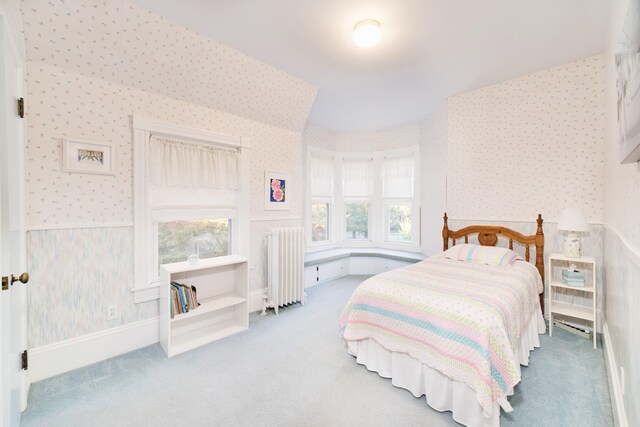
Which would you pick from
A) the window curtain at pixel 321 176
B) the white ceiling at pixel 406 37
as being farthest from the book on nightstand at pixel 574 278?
the window curtain at pixel 321 176

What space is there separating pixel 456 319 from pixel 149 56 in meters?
3.11

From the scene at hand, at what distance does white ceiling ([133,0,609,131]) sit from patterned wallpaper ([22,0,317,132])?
128 millimetres

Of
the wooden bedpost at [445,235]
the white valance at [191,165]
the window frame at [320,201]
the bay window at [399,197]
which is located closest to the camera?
the white valance at [191,165]

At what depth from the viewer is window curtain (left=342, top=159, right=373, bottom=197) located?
5129 mm

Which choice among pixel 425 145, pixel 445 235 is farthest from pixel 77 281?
pixel 425 145

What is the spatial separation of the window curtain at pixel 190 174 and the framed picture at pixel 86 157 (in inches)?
12.5

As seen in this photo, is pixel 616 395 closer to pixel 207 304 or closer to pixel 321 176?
pixel 207 304

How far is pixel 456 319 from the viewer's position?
1.70 metres

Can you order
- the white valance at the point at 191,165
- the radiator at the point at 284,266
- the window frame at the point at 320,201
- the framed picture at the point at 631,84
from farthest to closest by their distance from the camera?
1. the window frame at the point at 320,201
2. the radiator at the point at 284,266
3. the white valance at the point at 191,165
4. the framed picture at the point at 631,84

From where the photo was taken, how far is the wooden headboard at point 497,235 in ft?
9.90

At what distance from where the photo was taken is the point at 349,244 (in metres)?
5.20

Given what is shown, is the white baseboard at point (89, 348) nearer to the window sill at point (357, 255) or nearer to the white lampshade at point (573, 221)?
the window sill at point (357, 255)

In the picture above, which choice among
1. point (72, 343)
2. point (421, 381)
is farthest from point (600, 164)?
point (72, 343)

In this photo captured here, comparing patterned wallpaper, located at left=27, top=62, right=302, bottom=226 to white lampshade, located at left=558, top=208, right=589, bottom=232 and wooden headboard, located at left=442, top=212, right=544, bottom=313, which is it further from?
white lampshade, located at left=558, top=208, right=589, bottom=232
